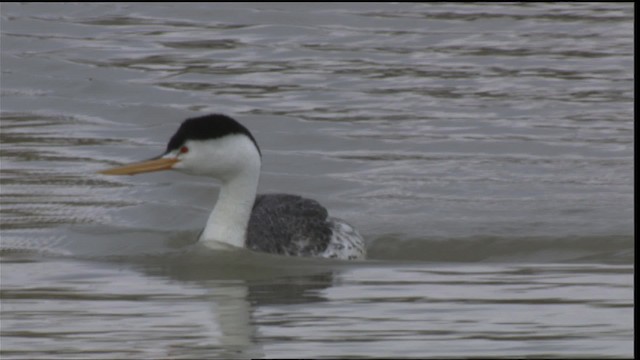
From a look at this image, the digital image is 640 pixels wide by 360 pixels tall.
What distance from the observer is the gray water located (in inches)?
428

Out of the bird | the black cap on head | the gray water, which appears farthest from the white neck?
the black cap on head

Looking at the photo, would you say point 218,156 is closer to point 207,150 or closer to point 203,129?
point 207,150

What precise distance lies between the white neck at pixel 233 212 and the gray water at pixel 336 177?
0.25 metres

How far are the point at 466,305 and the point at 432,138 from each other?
323 inches

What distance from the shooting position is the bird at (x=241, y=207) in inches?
559

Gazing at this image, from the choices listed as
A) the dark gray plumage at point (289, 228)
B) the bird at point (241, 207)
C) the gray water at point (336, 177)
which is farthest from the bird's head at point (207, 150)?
the gray water at point (336, 177)

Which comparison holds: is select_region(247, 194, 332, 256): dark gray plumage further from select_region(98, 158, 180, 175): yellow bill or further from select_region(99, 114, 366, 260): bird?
select_region(98, 158, 180, 175): yellow bill

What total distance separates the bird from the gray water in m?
0.25

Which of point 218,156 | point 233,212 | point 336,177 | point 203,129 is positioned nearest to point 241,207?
point 233,212

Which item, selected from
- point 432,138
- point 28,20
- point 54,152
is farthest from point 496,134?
point 28,20

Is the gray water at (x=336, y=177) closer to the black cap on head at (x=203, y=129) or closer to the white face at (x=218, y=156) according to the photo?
the white face at (x=218, y=156)

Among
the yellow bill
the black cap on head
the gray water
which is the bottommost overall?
the gray water

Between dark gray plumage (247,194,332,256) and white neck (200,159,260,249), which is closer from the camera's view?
dark gray plumage (247,194,332,256)

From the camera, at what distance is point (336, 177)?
1800 cm
